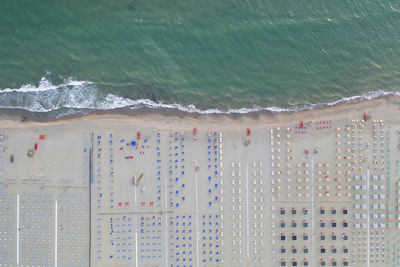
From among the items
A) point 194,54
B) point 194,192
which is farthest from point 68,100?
point 194,192

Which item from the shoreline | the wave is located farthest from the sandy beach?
the wave

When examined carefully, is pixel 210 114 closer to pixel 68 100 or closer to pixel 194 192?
pixel 194 192

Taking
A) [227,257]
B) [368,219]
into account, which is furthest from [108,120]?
[368,219]

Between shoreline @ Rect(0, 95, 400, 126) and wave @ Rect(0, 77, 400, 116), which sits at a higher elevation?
wave @ Rect(0, 77, 400, 116)

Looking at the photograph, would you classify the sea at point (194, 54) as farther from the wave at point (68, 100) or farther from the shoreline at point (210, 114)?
the shoreline at point (210, 114)

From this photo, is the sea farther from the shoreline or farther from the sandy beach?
the sandy beach

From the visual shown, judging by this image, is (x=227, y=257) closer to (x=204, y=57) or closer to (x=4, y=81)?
(x=204, y=57)

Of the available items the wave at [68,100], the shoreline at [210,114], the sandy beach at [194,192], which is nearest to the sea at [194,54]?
the wave at [68,100]
